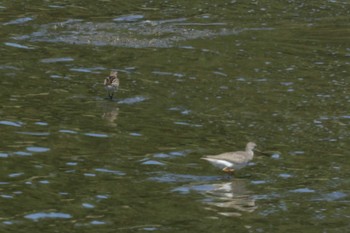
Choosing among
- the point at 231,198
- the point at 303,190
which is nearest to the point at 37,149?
the point at 231,198

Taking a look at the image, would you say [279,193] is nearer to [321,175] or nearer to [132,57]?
[321,175]

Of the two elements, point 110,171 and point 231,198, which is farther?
point 110,171

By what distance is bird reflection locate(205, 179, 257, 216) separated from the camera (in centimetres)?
1634

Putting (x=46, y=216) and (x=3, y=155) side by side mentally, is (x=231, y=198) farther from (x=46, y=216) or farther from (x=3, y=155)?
(x=3, y=155)

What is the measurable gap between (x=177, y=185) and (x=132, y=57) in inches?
408

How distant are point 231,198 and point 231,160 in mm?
976

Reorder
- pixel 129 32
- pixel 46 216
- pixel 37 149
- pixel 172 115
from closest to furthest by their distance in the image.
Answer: pixel 46 216, pixel 37 149, pixel 172 115, pixel 129 32

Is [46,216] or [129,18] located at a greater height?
[129,18]

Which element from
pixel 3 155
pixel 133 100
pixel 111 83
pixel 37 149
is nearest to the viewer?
pixel 3 155

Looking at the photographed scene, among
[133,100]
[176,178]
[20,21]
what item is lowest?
[176,178]

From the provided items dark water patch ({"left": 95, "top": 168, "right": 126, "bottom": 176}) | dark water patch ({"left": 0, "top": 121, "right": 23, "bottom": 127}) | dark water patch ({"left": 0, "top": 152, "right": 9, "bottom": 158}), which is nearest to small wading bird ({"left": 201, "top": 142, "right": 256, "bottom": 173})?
dark water patch ({"left": 95, "top": 168, "right": 126, "bottom": 176})

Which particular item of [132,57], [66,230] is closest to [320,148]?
[66,230]

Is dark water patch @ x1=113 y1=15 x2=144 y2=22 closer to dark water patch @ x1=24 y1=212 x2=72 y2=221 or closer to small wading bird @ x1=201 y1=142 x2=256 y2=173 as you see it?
small wading bird @ x1=201 y1=142 x2=256 y2=173

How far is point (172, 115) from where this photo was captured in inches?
864
